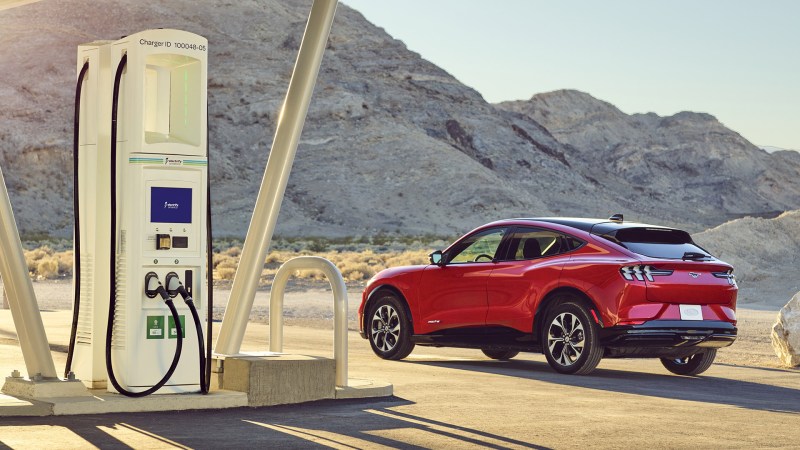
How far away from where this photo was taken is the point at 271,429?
10.5 meters

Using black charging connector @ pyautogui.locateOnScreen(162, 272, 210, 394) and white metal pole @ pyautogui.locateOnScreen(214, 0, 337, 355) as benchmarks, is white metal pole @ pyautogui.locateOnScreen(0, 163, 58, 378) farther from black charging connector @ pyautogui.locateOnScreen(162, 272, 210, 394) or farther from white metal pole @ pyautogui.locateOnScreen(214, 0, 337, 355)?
white metal pole @ pyautogui.locateOnScreen(214, 0, 337, 355)

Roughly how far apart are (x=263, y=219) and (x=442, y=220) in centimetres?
8981

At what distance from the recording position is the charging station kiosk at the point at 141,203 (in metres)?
11.4

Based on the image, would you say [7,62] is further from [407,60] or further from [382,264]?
[382,264]

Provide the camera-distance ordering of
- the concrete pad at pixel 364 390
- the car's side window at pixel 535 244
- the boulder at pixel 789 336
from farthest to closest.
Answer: the boulder at pixel 789 336, the car's side window at pixel 535 244, the concrete pad at pixel 364 390

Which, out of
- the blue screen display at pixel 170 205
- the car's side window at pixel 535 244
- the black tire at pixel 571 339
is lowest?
the black tire at pixel 571 339

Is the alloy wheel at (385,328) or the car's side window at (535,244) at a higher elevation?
the car's side window at (535,244)

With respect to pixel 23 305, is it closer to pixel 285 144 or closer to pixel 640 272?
pixel 285 144

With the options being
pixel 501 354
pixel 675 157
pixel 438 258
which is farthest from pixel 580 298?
pixel 675 157

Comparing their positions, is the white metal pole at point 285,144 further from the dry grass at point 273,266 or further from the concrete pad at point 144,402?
the dry grass at point 273,266

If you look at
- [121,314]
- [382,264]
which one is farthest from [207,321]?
[382,264]

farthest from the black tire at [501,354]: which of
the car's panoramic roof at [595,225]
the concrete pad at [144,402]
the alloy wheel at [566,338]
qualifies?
the concrete pad at [144,402]

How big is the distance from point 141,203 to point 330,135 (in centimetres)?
9559

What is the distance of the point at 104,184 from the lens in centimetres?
1170
